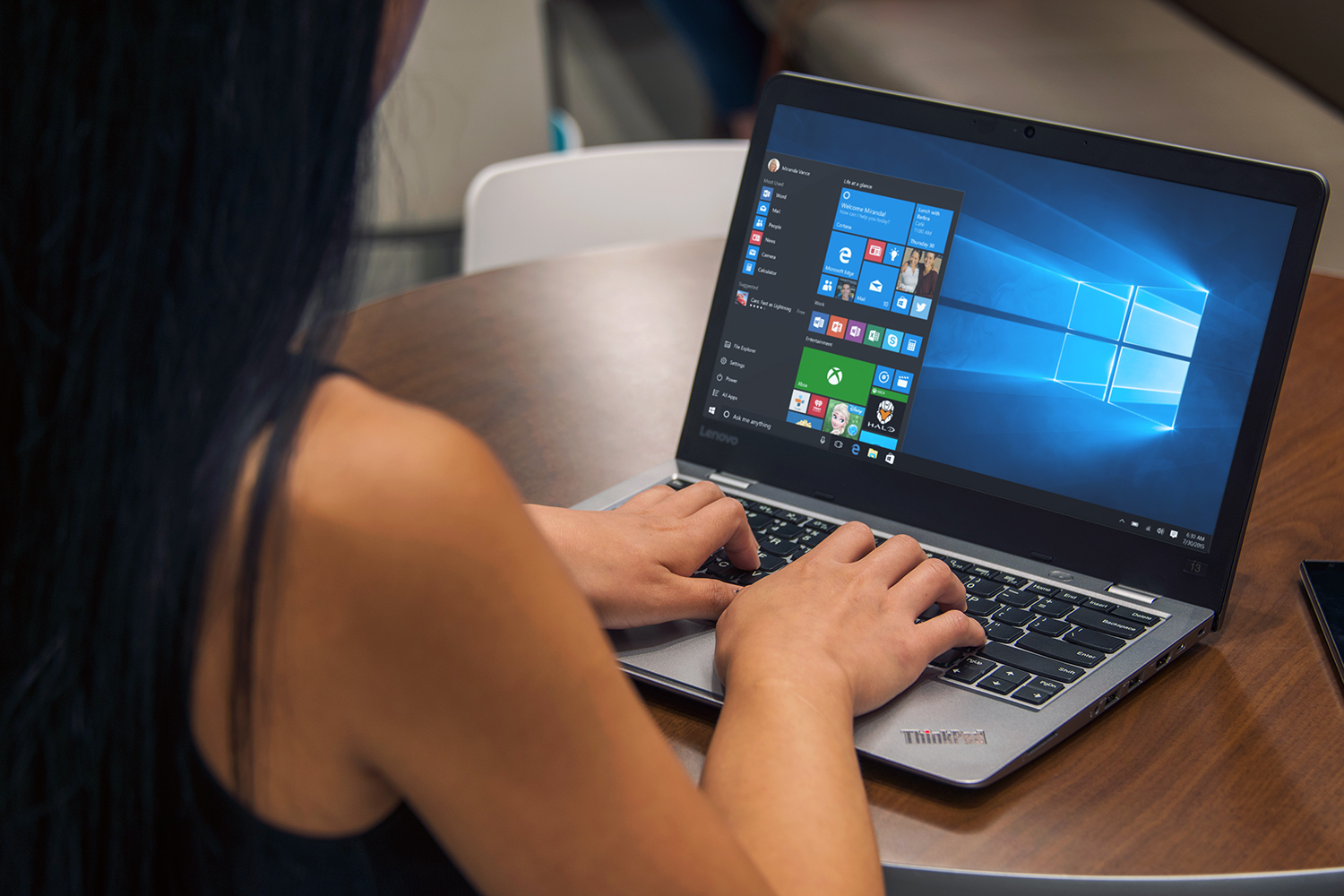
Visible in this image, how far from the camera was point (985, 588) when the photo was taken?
79 centimetres

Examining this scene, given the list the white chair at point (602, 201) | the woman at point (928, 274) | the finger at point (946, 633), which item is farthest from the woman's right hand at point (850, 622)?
the white chair at point (602, 201)

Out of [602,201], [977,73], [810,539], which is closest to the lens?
[810,539]

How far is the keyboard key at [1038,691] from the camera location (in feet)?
2.17

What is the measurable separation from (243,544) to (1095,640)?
54 centimetres

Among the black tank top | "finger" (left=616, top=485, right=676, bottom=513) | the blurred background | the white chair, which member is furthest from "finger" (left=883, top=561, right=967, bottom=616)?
the blurred background

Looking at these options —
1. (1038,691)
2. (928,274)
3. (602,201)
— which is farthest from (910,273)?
(602,201)

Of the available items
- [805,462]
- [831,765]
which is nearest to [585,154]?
[805,462]

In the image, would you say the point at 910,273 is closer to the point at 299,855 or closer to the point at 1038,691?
the point at 1038,691

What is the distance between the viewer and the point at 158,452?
42cm

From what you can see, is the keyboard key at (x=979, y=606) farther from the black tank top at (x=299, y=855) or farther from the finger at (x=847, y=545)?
the black tank top at (x=299, y=855)

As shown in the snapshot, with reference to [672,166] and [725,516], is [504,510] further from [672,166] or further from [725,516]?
[672,166]

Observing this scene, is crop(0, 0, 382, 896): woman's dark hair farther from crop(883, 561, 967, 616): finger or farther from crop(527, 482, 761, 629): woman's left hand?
crop(883, 561, 967, 616): finger

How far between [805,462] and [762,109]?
0.29m

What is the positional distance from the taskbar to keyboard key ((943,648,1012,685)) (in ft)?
0.55
